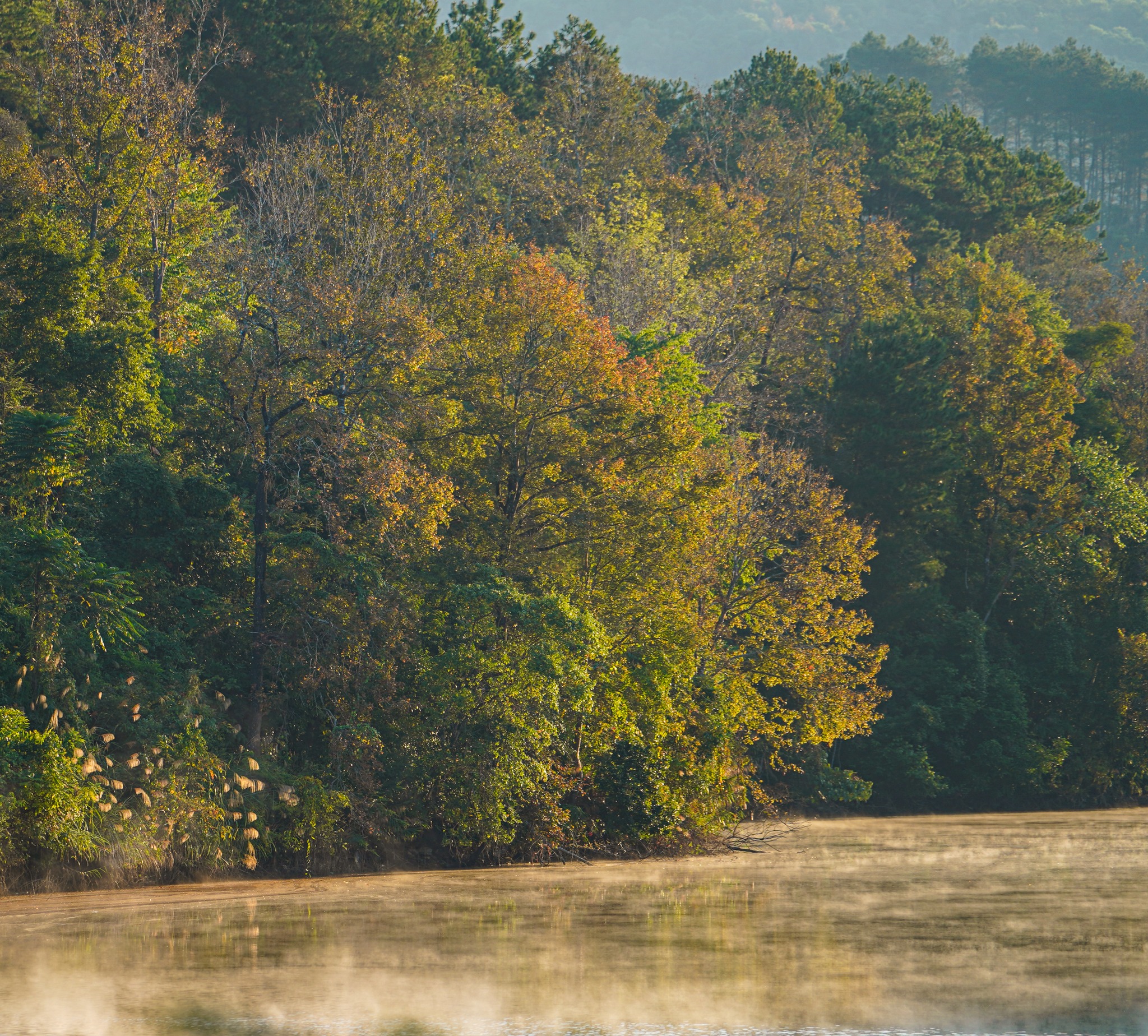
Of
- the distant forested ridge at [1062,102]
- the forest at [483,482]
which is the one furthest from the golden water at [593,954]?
the distant forested ridge at [1062,102]

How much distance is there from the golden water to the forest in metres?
2.71

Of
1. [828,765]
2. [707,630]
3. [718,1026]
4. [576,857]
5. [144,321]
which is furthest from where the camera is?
[828,765]

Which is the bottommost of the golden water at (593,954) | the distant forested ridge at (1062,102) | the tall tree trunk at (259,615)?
the golden water at (593,954)

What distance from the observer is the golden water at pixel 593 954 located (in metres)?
14.8

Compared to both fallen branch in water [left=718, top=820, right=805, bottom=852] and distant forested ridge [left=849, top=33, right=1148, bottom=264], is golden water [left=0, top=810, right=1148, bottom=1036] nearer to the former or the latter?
fallen branch in water [left=718, top=820, right=805, bottom=852]

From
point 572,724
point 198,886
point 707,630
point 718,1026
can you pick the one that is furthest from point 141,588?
point 718,1026

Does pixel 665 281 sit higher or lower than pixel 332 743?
higher

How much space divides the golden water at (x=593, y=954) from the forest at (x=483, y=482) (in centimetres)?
271

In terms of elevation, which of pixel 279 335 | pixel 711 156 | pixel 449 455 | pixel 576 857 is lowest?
pixel 576 857

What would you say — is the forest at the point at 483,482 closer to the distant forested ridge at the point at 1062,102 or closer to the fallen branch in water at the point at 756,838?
the fallen branch in water at the point at 756,838

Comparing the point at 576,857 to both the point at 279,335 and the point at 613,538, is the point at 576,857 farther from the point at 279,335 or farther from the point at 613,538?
the point at 279,335

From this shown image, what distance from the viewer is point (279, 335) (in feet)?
108

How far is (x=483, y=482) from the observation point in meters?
33.7

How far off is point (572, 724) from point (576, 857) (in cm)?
282
